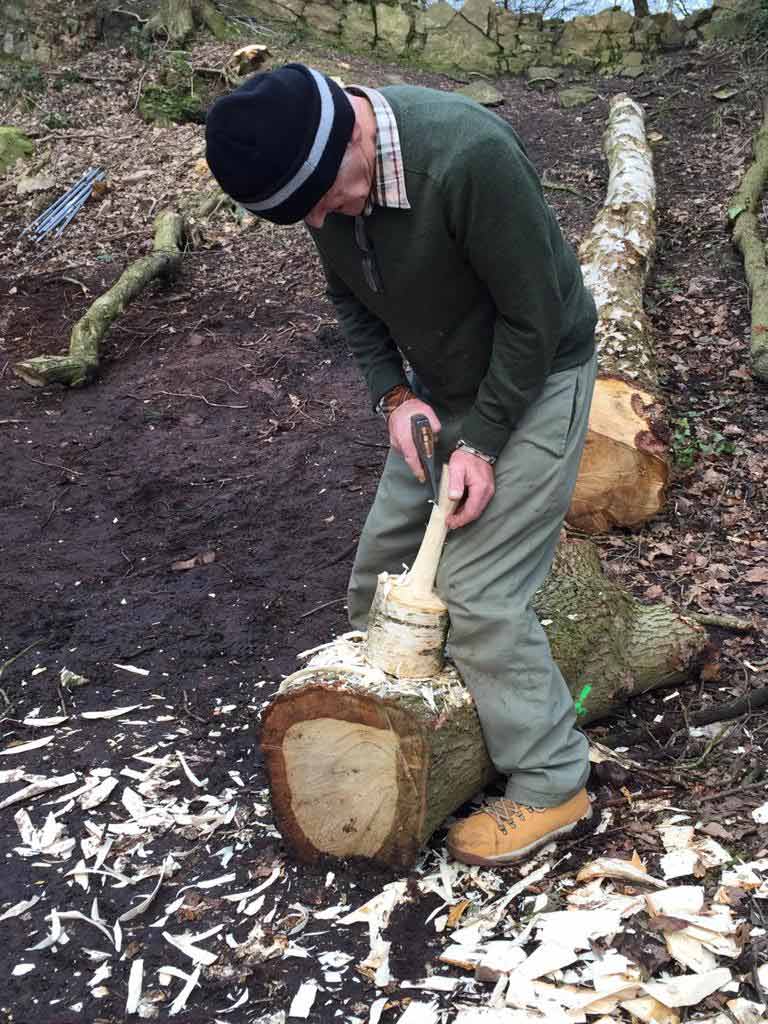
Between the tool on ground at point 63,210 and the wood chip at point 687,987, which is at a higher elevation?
the wood chip at point 687,987

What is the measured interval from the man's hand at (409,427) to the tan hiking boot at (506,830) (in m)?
0.92

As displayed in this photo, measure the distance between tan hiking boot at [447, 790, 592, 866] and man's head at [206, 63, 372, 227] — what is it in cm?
159

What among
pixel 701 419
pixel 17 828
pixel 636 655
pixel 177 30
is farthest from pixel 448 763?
pixel 177 30

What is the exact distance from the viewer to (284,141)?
1790 mm

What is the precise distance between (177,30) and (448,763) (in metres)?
10.6

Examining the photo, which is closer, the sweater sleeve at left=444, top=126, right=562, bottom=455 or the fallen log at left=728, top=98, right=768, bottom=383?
the sweater sleeve at left=444, top=126, right=562, bottom=455

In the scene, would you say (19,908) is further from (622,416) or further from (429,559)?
(622,416)

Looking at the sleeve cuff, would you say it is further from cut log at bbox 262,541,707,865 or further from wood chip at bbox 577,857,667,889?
wood chip at bbox 577,857,667,889

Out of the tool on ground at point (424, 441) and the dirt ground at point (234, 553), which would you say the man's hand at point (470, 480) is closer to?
the tool on ground at point (424, 441)

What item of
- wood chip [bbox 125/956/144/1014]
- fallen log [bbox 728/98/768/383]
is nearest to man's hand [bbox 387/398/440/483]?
wood chip [bbox 125/956/144/1014]

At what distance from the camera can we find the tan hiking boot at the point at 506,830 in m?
2.33

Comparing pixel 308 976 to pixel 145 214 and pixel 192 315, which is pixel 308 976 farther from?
pixel 145 214

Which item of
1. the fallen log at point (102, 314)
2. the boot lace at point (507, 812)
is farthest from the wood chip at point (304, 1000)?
the fallen log at point (102, 314)

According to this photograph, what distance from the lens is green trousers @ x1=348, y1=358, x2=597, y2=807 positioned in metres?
2.31
